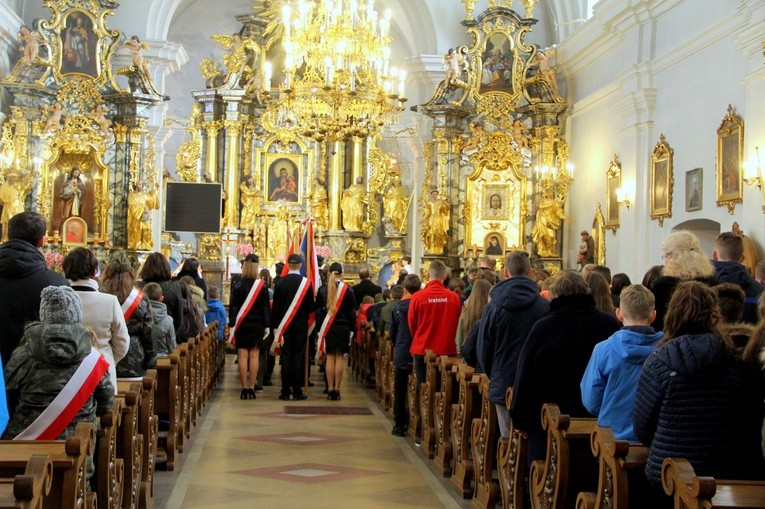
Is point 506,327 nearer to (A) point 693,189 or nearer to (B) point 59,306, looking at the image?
(B) point 59,306

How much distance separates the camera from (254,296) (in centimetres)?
1427

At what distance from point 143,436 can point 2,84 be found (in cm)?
1701

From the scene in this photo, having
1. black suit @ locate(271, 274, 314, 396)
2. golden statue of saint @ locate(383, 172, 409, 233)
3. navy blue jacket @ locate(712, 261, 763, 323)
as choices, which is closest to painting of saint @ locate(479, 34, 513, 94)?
golden statue of saint @ locate(383, 172, 409, 233)

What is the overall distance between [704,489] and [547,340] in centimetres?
250

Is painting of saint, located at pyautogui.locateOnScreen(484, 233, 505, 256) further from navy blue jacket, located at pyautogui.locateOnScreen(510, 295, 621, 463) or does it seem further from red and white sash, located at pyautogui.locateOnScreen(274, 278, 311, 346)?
navy blue jacket, located at pyautogui.locateOnScreen(510, 295, 621, 463)

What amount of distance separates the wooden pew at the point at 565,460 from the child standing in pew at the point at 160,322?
4487 millimetres

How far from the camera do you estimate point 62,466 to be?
4.73 meters

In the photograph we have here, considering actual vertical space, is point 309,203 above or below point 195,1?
below

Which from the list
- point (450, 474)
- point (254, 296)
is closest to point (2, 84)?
point (254, 296)

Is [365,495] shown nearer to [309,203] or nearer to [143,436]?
[143,436]

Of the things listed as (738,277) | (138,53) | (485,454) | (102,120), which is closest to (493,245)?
(138,53)

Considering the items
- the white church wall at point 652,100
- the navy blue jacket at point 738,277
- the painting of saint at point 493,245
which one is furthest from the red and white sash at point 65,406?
the painting of saint at point 493,245

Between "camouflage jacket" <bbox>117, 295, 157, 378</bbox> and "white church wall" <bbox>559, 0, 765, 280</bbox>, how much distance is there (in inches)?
332

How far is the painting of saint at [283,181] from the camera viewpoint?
2802 cm
